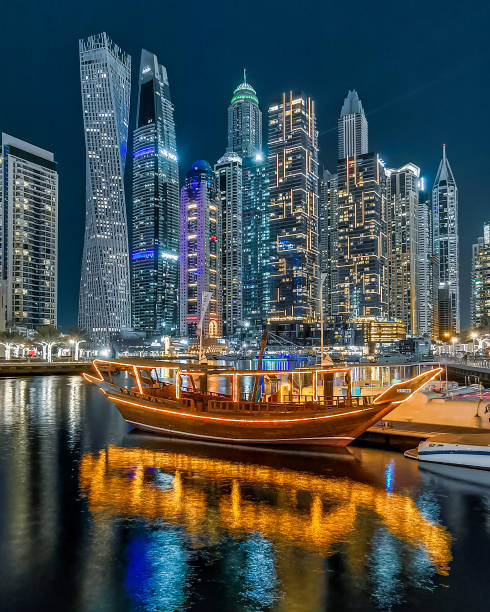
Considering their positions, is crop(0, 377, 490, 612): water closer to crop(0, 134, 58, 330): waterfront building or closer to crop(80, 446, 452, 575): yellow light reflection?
crop(80, 446, 452, 575): yellow light reflection

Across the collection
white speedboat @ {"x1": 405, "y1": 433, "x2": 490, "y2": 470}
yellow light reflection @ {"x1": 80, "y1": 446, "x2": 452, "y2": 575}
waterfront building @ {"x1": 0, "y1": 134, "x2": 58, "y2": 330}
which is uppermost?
waterfront building @ {"x1": 0, "y1": 134, "x2": 58, "y2": 330}

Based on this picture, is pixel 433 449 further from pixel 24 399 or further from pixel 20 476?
pixel 24 399

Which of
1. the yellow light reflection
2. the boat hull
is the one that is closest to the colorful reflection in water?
the yellow light reflection

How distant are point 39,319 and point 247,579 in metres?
173

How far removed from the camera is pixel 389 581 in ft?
38.2

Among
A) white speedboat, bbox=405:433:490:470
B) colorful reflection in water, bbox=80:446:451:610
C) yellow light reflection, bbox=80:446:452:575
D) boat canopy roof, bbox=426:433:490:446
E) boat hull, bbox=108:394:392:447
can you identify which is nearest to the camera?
colorful reflection in water, bbox=80:446:451:610

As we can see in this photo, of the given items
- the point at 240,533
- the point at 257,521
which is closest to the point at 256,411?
the point at 257,521

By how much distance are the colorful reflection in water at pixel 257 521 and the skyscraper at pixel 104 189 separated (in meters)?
160

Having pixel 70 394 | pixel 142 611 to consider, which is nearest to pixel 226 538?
pixel 142 611

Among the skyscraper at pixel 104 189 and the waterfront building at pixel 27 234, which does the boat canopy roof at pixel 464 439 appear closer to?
the waterfront building at pixel 27 234

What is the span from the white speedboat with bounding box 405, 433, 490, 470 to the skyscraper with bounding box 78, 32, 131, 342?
16289cm

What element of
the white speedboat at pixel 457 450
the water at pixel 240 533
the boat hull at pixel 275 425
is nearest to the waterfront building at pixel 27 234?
the boat hull at pixel 275 425

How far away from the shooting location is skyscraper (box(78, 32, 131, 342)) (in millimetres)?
171875

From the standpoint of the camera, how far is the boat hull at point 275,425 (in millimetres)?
24938
